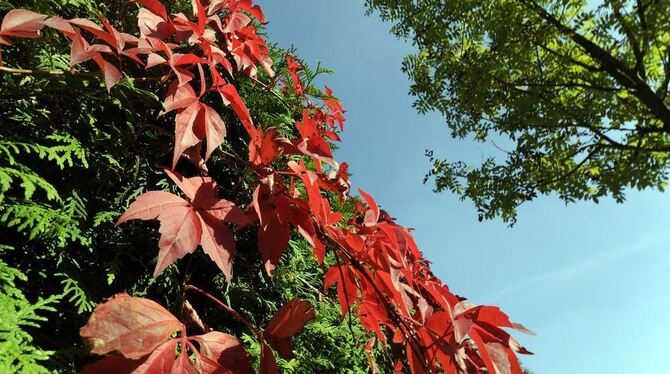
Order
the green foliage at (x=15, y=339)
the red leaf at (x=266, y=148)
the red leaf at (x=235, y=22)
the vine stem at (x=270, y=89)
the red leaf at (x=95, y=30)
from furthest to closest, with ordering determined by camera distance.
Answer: the vine stem at (x=270, y=89) < the red leaf at (x=235, y=22) < the red leaf at (x=266, y=148) < the red leaf at (x=95, y=30) < the green foliage at (x=15, y=339)

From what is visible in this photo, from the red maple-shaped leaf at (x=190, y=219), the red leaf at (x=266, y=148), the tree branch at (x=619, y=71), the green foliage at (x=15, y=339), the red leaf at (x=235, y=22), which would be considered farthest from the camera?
the tree branch at (x=619, y=71)

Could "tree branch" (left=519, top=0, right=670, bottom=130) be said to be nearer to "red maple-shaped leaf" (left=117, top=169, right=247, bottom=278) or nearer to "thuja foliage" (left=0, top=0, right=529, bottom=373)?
"thuja foliage" (left=0, top=0, right=529, bottom=373)

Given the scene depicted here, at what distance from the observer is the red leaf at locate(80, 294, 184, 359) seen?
506mm

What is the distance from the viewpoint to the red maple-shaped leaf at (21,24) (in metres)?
0.66

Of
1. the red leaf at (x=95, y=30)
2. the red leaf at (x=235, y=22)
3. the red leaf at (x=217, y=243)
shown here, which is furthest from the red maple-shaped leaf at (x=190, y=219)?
the red leaf at (x=235, y=22)

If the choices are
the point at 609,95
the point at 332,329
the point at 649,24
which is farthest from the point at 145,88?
the point at 609,95

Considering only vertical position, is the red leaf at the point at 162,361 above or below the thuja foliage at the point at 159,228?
below

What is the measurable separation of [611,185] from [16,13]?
197 inches

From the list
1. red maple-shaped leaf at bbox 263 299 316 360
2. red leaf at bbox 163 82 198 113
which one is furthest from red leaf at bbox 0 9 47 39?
red maple-shaped leaf at bbox 263 299 316 360

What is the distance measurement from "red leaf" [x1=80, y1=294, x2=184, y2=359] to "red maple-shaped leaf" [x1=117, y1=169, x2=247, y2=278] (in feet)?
0.19

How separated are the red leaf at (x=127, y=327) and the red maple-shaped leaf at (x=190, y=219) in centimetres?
6

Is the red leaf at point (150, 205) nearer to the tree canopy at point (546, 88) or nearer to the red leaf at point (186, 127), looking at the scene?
the red leaf at point (186, 127)

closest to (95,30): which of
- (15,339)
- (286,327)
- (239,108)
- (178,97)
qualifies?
(178,97)

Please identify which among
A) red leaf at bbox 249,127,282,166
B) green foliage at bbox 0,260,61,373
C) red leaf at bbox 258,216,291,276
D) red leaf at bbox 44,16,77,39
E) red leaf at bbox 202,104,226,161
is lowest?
green foliage at bbox 0,260,61,373
